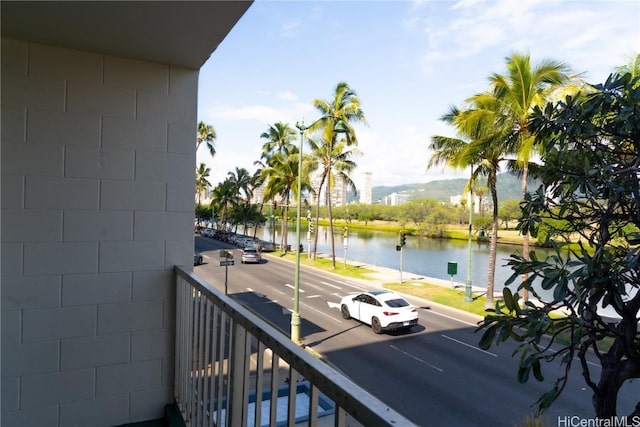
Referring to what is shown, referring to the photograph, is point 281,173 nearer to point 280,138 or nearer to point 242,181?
point 280,138

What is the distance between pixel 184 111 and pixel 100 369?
1.75 metres

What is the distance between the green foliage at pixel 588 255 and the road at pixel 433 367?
419cm

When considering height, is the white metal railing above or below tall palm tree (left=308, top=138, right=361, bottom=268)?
below

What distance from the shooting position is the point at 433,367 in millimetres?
8539

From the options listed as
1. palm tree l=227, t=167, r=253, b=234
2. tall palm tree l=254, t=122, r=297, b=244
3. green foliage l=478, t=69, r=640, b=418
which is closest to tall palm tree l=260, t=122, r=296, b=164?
tall palm tree l=254, t=122, r=297, b=244

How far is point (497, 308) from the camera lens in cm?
270

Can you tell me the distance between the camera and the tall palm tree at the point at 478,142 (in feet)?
38.6

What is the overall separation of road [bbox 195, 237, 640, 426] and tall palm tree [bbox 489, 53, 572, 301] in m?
2.96

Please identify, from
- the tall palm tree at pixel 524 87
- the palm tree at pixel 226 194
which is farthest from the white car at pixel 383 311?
the palm tree at pixel 226 194

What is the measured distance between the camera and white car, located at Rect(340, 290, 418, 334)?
1056 centimetres

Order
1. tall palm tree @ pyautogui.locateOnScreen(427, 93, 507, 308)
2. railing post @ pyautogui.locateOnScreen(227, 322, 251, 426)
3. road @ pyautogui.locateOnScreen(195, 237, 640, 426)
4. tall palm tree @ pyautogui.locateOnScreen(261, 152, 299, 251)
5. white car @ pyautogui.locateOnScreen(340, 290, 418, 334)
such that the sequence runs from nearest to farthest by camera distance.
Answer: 1. railing post @ pyautogui.locateOnScreen(227, 322, 251, 426)
2. road @ pyautogui.locateOnScreen(195, 237, 640, 426)
3. white car @ pyautogui.locateOnScreen(340, 290, 418, 334)
4. tall palm tree @ pyautogui.locateOnScreen(427, 93, 507, 308)
5. tall palm tree @ pyautogui.locateOnScreen(261, 152, 299, 251)

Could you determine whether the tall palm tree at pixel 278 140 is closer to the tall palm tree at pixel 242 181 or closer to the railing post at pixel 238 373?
the tall palm tree at pixel 242 181

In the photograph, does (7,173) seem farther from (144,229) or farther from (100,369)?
(100,369)

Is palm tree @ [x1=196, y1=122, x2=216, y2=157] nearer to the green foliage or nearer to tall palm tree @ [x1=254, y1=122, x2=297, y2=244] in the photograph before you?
tall palm tree @ [x1=254, y1=122, x2=297, y2=244]
